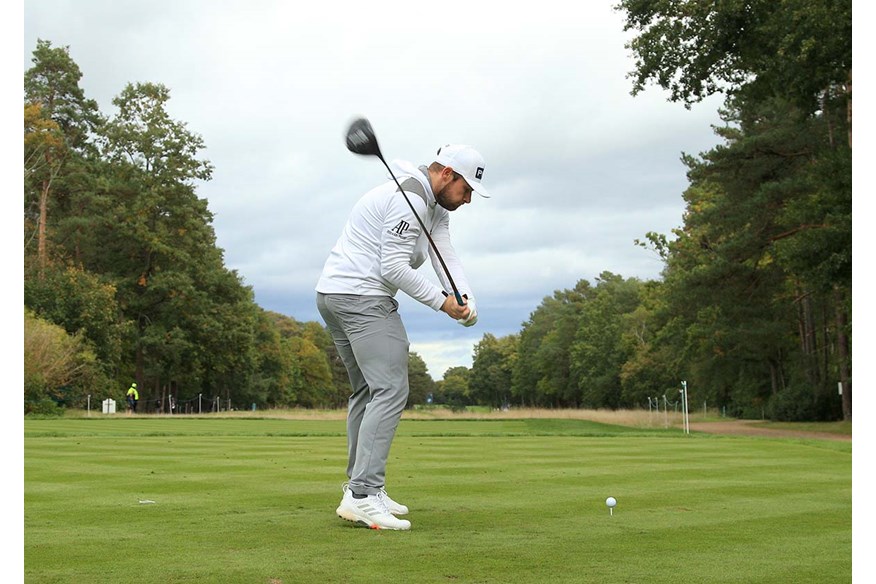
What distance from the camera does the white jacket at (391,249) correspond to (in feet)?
18.3

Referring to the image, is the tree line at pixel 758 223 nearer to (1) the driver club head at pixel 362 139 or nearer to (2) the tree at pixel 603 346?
(2) the tree at pixel 603 346

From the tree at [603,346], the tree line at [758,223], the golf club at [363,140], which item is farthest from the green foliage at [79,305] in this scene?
the golf club at [363,140]

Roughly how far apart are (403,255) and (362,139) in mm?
1043

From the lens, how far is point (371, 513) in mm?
5309

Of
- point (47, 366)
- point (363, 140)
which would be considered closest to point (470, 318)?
point (363, 140)

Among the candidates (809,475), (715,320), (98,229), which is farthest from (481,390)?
(809,475)

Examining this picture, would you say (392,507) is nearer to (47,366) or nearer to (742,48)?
(742,48)

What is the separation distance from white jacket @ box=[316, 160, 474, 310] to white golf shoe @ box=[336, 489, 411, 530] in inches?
45.9

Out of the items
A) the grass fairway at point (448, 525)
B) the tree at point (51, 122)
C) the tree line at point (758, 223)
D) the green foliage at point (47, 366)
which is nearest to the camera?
the grass fairway at point (448, 525)

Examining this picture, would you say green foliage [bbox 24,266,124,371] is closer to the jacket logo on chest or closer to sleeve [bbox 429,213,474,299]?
sleeve [bbox 429,213,474,299]

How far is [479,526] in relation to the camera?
541 cm

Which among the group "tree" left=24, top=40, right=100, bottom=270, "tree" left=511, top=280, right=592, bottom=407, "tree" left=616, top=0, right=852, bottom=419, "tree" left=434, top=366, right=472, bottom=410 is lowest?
"tree" left=434, top=366, right=472, bottom=410

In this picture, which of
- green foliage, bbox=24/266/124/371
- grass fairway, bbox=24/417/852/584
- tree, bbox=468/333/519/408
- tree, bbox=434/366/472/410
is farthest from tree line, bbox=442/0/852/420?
tree, bbox=434/366/472/410

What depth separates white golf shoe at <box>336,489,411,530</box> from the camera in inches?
206
